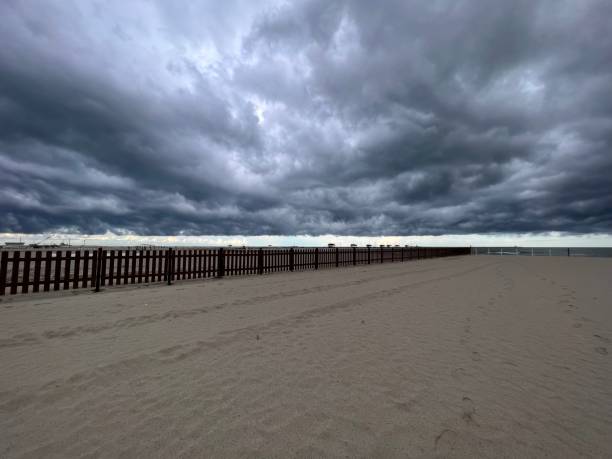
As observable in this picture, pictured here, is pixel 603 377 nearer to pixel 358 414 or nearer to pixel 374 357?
pixel 374 357

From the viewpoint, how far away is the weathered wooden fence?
30.7ft

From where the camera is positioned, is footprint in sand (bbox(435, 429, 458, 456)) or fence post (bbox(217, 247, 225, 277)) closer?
footprint in sand (bbox(435, 429, 458, 456))

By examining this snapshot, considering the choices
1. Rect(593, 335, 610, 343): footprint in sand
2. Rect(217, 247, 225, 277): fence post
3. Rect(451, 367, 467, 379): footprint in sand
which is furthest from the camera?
Rect(217, 247, 225, 277): fence post

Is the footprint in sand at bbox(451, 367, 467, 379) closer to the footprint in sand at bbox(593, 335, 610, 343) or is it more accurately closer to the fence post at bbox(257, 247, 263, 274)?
the footprint in sand at bbox(593, 335, 610, 343)

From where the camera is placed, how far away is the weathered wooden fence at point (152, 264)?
30.7ft

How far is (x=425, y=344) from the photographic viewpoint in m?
4.68

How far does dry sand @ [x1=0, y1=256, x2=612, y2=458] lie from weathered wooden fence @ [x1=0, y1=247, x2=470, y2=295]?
125 inches

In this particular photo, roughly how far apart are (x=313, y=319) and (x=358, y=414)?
3.46 m

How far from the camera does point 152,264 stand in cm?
1184

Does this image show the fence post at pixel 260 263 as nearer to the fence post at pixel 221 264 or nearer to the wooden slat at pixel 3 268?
the fence post at pixel 221 264

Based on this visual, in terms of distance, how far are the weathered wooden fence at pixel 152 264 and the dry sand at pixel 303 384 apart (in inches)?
125

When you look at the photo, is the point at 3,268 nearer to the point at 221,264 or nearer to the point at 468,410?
the point at 221,264

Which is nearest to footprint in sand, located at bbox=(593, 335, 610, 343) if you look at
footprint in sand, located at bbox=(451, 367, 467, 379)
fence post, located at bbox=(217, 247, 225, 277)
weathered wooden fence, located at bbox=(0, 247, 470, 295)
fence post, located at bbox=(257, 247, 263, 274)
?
footprint in sand, located at bbox=(451, 367, 467, 379)

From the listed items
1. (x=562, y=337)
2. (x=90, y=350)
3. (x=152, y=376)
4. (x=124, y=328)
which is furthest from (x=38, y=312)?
(x=562, y=337)
